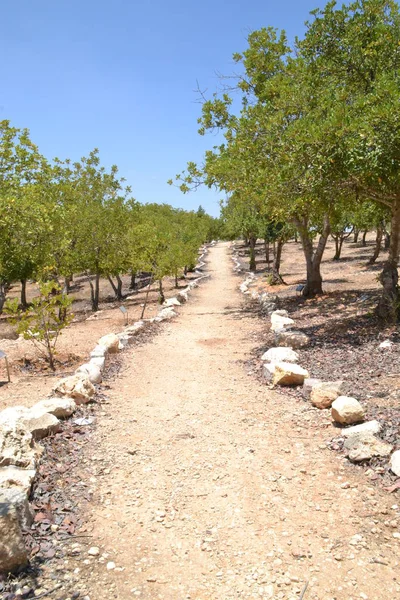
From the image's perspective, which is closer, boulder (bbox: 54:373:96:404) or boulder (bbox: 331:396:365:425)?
boulder (bbox: 331:396:365:425)

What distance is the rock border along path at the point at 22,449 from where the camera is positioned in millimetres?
3213

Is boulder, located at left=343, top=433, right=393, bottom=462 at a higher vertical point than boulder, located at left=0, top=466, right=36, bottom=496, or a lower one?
lower

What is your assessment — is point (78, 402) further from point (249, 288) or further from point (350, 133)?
point (249, 288)

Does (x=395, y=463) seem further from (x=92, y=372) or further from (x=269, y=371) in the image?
(x=92, y=372)

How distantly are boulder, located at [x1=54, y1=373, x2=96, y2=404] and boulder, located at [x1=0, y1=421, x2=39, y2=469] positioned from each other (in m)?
1.89

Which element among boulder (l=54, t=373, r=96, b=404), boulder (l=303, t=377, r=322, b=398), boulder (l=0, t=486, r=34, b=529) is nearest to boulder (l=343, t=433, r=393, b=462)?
boulder (l=303, t=377, r=322, b=398)

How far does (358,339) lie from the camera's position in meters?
9.09

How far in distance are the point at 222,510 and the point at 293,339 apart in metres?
6.04

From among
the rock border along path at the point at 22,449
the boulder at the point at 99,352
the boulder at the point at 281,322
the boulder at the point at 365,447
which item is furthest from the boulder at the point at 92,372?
the boulder at the point at 281,322

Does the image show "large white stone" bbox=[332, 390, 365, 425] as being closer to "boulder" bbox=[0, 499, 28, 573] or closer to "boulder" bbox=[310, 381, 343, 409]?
"boulder" bbox=[310, 381, 343, 409]

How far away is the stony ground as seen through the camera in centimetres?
315

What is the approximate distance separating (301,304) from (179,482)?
11021 millimetres

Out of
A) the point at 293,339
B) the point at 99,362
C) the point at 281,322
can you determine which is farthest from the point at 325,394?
the point at 281,322

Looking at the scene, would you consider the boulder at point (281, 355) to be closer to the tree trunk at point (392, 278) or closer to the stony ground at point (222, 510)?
the stony ground at point (222, 510)
